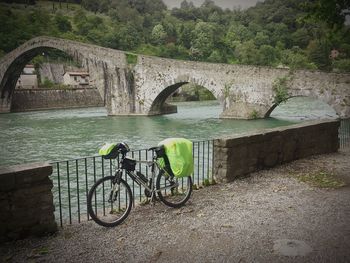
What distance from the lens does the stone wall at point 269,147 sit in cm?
614

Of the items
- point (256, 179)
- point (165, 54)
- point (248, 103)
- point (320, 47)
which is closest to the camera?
point (256, 179)

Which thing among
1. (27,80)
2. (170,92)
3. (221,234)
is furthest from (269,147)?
(27,80)

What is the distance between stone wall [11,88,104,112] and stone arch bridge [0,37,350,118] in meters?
5.30

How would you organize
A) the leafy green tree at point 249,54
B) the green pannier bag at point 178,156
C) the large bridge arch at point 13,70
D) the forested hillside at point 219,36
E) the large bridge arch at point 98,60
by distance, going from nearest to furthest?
the green pannier bag at point 178,156 < the large bridge arch at point 98,60 < the large bridge arch at point 13,70 < the forested hillside at point 219,36 < the leafy green tree at point 249,54

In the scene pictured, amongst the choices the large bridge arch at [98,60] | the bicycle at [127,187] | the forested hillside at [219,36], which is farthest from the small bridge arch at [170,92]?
the forested hillside at [219,36]

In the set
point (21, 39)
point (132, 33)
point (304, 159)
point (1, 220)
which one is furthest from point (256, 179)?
point (132, 33)

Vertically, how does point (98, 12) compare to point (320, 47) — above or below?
above

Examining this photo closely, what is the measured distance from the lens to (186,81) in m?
24.0

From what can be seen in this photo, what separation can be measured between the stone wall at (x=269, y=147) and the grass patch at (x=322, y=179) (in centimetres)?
70

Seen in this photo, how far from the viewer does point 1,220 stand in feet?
12.7

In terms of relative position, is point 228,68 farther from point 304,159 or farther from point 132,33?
point 132,33

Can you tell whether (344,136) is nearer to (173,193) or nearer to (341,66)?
(173,193)

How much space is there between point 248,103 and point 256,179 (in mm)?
16397

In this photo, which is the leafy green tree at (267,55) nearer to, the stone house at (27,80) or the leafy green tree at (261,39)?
the leafy green tree at (261,39)
